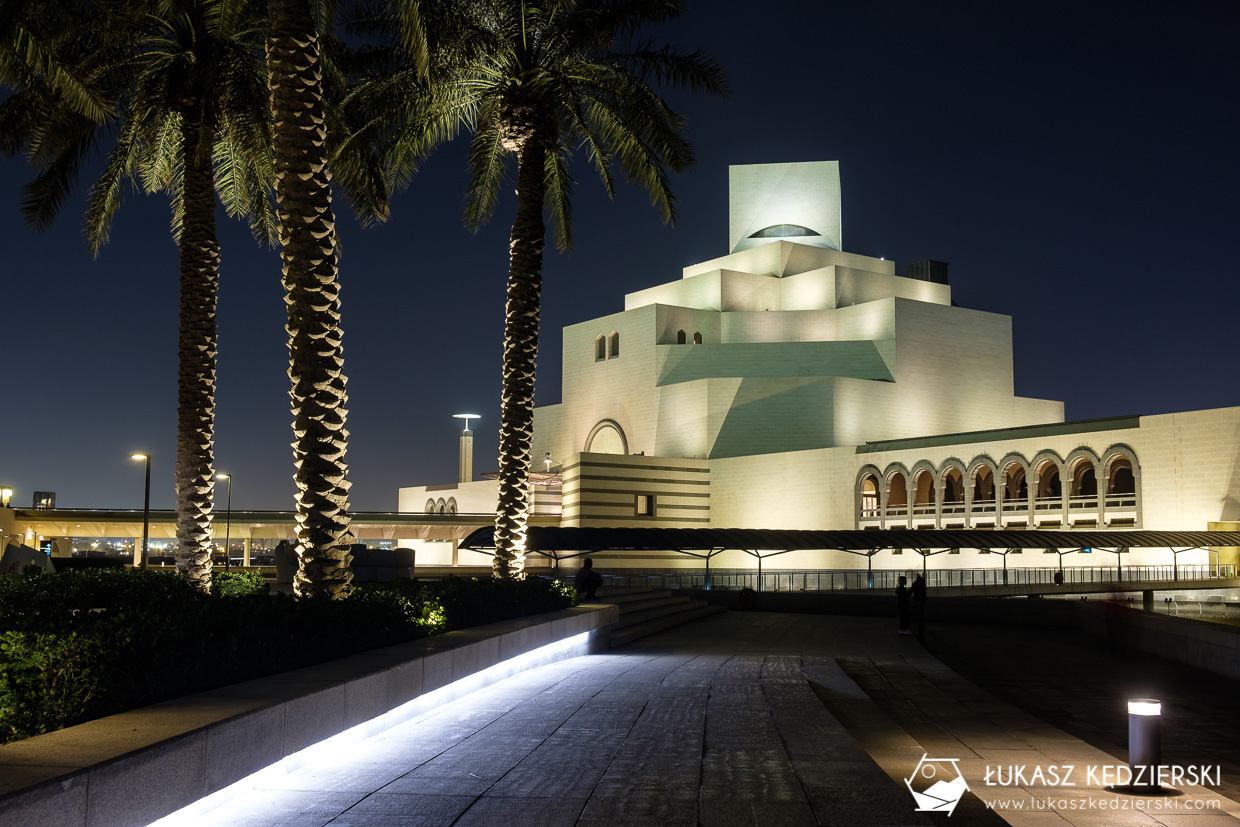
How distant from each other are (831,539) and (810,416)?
25.0 meters

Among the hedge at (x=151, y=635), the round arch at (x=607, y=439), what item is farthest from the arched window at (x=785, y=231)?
the hedge at (x=151, y=635)

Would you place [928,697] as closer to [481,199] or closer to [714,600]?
[481,199]

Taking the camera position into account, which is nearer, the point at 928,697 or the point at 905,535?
the point at 928,697

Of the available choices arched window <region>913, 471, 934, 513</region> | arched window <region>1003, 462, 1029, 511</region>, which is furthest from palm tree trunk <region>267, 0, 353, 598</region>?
arched window <region>913, 471, 934, 513</region>

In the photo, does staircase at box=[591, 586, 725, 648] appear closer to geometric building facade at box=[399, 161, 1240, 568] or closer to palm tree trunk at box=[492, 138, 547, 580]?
palm tree trunk at box=[492, 138, 547, 580]

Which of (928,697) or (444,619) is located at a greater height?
(444,619)

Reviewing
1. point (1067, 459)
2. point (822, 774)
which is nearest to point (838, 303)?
point (1067, 459)

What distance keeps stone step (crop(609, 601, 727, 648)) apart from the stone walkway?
498 cm

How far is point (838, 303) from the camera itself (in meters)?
66.9

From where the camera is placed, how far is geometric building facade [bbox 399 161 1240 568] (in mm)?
48969

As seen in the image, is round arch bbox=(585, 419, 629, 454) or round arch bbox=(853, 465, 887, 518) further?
round arch bbox=(585, 419, 629, 454)

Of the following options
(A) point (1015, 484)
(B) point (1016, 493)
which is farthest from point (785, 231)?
(B) point (1016, 493)

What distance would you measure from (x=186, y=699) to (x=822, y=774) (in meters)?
3.99

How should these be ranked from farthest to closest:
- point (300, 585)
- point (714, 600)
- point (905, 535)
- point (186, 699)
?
point (905, 535)
point (714, 600)
point (300, 585)
point (186, 699)
